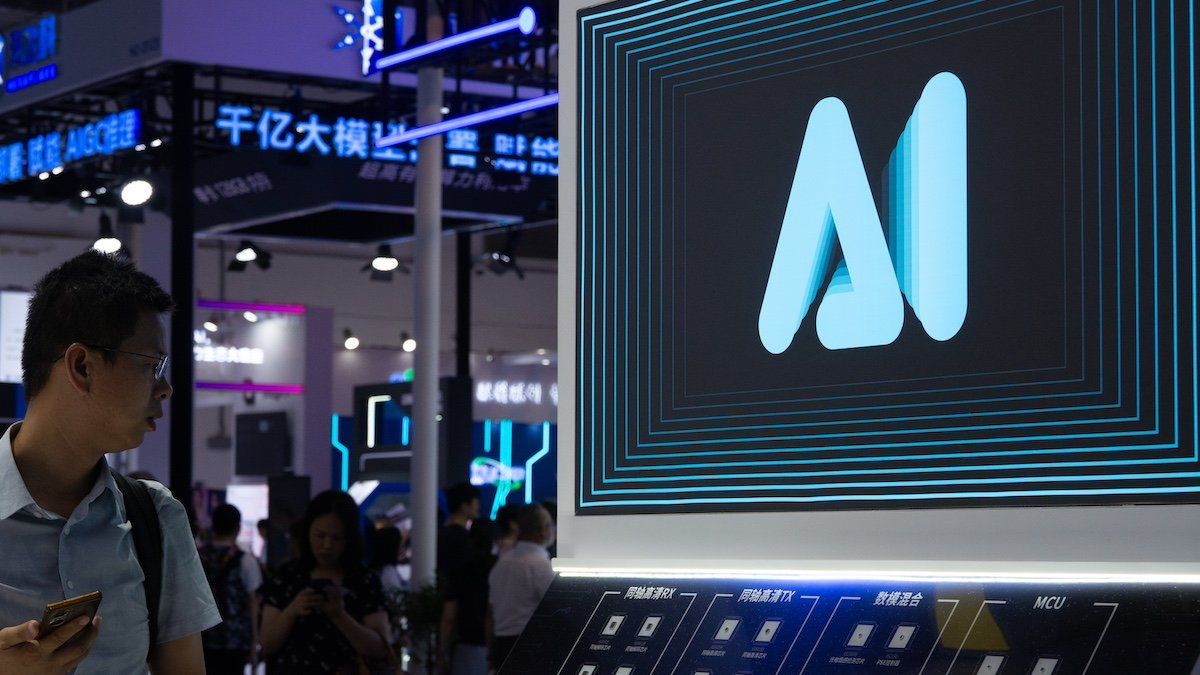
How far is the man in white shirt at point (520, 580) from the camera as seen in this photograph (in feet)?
22.1

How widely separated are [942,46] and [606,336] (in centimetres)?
65

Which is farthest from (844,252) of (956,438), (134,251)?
(134,251)

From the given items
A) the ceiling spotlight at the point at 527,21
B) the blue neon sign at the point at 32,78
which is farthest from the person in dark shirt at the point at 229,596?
the blue neon sign at the point at 32,78

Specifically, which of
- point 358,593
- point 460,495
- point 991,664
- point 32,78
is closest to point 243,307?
point 32,78

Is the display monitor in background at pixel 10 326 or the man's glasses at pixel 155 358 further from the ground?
the display monitor in background at pixel 10 326

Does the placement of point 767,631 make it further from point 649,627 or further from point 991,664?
point 991,664

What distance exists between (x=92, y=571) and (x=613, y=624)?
690 mm

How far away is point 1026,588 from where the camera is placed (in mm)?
1812

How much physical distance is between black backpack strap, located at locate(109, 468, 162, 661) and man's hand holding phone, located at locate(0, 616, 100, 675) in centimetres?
26

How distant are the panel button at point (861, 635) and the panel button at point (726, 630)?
0.60 ft

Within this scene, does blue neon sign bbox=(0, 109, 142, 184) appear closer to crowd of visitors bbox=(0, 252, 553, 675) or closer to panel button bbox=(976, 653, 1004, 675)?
crowd of visitors bbox=(0, 252, 553, 675)

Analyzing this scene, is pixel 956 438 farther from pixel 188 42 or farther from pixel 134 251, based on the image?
pixel 134 251

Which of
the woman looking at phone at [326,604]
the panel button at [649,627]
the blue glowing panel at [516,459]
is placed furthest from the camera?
the blue glowing panel at [516,459]

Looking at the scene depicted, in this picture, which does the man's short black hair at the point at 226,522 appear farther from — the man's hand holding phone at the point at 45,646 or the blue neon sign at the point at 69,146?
the man's hand holding phone at the point at 45,646
